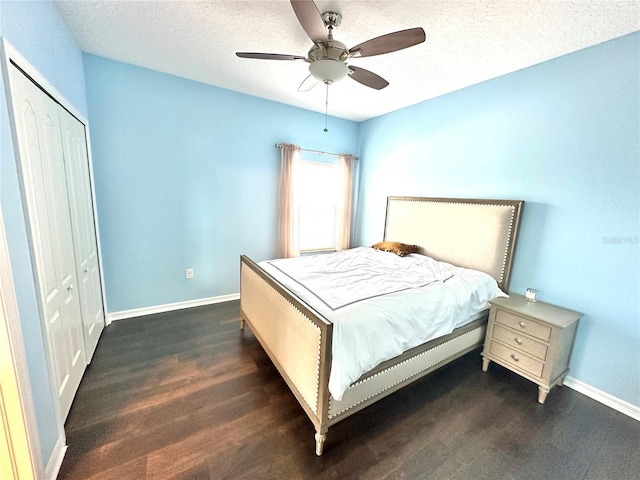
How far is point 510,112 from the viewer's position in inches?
97.7

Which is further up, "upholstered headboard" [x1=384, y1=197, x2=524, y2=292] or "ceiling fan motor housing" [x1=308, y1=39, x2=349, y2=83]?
"ceiling fan motor housing" [x1=308, y1=39, x2=349, y2=83]

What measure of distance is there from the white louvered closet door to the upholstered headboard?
3361 millimetres

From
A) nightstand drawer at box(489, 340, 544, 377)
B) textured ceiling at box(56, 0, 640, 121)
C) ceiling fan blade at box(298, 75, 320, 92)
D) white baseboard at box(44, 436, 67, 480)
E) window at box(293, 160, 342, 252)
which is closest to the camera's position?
white baseboard at box(44, 436, 67, 480)

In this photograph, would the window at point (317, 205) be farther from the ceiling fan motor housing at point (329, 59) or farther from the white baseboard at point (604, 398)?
the white baseboard at point (604, 398)

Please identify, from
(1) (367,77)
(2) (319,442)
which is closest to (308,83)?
(1) (367,77)

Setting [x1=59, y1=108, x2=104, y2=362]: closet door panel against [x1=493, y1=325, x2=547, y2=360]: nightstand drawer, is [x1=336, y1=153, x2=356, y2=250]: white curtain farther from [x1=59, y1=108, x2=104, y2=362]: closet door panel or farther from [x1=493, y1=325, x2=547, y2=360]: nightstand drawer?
[x1=59, y1=108, x2=104, y2=362]: closet door panel

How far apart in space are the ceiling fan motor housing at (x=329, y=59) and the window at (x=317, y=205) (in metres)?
2.03

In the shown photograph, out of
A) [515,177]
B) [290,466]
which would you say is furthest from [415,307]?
[515,177]

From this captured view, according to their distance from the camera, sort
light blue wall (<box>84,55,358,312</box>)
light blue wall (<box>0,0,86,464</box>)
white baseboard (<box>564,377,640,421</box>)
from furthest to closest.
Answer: light blue wall (<box>84,55,358,312</box>) → white baseboard (<box>564,377,640,421</box>) → light blue wall (<box>0,0,86,464</box>)

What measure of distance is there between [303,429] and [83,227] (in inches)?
93.3

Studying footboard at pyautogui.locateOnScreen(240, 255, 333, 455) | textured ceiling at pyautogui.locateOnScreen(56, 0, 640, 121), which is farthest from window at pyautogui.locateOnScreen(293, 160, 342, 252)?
footboard at pyautogui.locateOnScreen(240, 255, 333, 455)

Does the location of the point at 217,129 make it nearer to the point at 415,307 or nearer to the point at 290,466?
Result: the point at 415,307

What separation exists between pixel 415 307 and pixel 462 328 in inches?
28.1

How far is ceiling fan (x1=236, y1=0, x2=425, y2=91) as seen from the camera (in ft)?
4.78
